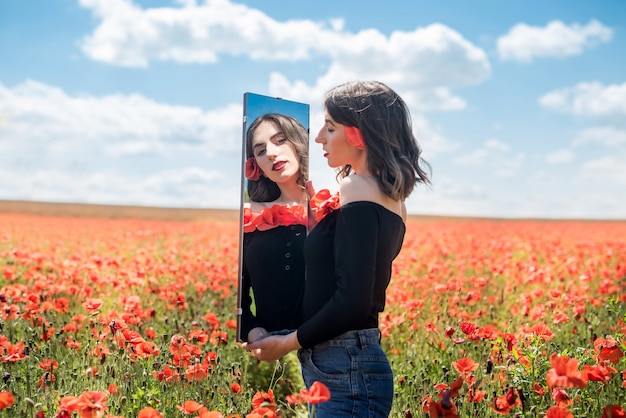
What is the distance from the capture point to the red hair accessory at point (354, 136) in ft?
8.87

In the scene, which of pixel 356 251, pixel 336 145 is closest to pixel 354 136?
pixel 336 145

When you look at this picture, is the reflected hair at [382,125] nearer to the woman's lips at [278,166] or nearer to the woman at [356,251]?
the woman at [356,251]

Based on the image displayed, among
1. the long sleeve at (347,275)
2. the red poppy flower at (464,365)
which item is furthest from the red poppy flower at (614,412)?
the long sleeve at (347,275)

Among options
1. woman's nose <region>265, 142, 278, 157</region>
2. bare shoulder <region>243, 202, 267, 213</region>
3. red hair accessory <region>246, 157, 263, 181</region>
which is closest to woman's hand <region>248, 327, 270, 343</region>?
bare shoulder <region>243, 202, 267, 213</region>

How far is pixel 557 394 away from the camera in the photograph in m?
2.79

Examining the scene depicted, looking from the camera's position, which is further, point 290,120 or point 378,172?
point 290,120

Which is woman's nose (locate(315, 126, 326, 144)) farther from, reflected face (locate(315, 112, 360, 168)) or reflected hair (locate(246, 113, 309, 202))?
reflected hair (locate(246, 113, 309, 202))

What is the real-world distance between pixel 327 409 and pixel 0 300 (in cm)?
314

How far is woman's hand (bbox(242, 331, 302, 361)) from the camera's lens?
265cm

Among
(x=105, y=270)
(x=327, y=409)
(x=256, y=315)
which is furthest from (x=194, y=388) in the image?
(x=105, y=270)

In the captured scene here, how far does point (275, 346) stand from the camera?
2.72 m

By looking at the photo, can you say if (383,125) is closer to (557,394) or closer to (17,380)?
(557,394)

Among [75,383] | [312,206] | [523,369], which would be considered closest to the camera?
[312,206]

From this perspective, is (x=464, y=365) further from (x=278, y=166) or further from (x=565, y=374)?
(x=278, y=166)
